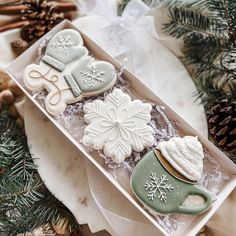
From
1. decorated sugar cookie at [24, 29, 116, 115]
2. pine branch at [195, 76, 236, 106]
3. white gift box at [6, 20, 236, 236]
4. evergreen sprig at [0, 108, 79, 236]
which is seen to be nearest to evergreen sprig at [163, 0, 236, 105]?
pine branch at [195, 76, 236, 106]

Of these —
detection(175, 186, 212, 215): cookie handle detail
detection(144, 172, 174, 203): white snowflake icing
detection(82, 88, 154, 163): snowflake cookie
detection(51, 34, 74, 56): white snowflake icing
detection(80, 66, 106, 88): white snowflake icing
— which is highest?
detection(51, 34, 74, 56): white snowflake icing

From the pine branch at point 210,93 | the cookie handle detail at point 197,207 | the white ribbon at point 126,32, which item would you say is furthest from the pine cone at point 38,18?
the cookie handle detail at point 197,207

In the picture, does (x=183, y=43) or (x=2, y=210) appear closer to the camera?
(x=2, y=210)

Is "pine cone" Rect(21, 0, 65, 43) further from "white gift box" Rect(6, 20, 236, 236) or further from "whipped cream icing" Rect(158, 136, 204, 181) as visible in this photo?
"whipped cream icing" Rect(158, 136, 204, 181)

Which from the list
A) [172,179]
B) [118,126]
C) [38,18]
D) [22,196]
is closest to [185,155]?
[172,179]

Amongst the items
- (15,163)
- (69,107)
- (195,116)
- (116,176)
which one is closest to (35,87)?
(69,107)

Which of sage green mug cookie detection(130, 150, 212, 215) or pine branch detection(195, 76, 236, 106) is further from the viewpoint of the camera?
pine branch detection(195, 76, 236, 106)

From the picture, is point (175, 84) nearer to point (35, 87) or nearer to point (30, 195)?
point (35, 87)
